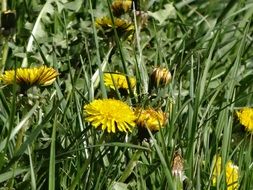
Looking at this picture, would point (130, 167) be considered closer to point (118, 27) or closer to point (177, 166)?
point (177, 166)

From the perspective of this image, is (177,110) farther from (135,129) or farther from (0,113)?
(0,113)

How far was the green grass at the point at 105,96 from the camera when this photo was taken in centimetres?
143

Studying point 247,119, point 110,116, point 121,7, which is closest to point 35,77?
point 110,116

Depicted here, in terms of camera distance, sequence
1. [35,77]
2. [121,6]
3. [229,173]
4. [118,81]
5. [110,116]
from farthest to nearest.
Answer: [121,6]
[118,81]
[229,173]
[35,77]
[110,116]

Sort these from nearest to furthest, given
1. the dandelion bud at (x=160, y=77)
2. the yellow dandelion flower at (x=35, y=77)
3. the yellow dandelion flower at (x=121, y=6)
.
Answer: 1. the yellow dandelion flower at (x=35, y=77)
2. the dandelion bud at (x=160, y=77)
3. the yellow dandelion flower at (x=121, y=6)

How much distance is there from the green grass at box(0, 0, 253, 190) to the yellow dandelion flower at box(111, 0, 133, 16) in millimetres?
113

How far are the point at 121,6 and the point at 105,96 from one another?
509 mm

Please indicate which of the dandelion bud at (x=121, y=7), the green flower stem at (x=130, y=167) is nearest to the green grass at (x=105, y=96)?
the green flower stem at (x=130, y=167)

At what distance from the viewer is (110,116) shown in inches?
54.0

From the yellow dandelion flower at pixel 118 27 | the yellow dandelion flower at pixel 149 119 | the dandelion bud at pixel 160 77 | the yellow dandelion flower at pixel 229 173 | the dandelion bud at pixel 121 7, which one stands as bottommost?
the yellow dandelion flower at pixel 229 173

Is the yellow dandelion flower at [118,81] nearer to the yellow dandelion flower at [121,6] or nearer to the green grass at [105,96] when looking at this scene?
the green grass at [105,96]

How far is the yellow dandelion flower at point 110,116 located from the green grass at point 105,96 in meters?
0.04

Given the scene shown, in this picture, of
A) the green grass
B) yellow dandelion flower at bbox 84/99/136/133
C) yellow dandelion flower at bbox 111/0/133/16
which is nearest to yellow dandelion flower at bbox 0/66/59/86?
the green grass

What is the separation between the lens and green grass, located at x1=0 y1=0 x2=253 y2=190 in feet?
4.69
